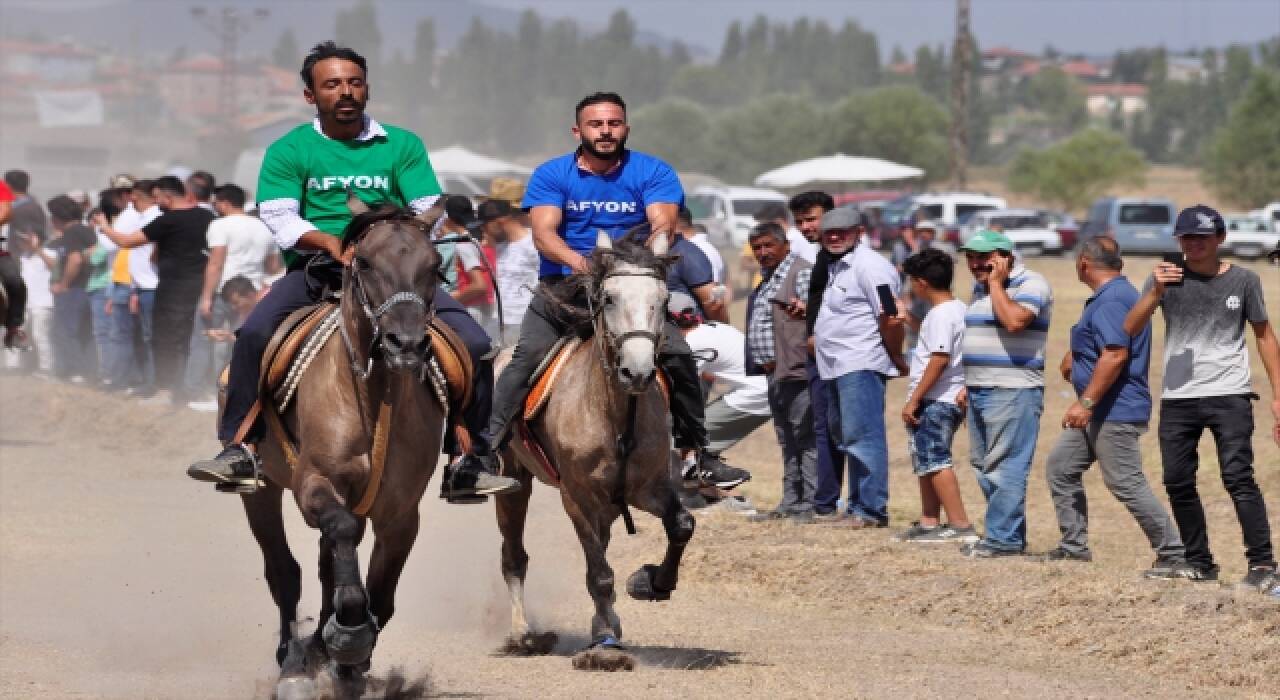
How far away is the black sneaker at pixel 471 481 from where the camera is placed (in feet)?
30.9

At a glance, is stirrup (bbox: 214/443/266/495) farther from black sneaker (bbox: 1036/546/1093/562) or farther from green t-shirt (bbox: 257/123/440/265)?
black sneaker (bbox: 1036/546/1093/562)

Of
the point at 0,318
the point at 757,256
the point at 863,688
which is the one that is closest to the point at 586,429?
the point at 863,688

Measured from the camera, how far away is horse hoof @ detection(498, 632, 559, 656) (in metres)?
10.8

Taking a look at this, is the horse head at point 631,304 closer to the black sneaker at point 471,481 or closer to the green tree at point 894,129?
the black sneaker at point 471,481

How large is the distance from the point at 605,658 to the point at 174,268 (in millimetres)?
12868

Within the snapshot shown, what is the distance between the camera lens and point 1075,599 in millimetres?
10953

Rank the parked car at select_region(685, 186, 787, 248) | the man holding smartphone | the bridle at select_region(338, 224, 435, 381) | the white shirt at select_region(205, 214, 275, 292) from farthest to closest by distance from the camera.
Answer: the parked car at select_region(685, 186, 787, 248) → the white shirt at select_region(205, 214, 275, 292) → the man holding smartphone → the bridle at select_region(338, 224, 435, 381)

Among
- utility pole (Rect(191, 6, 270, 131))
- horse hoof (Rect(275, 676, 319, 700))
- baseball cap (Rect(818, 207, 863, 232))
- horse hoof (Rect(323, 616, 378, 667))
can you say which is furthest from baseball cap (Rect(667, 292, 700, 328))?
utility pole (Rect(191, 6, 270, 131))

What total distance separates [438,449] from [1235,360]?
194 inches

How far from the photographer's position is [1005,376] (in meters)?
12.9

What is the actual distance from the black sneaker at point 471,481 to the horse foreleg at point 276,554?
3.31 ft

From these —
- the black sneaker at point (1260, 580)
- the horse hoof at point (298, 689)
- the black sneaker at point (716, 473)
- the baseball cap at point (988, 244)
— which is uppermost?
the baseball cap at point (988, 244)

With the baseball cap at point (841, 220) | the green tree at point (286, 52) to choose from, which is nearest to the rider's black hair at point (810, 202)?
the baseball cap at point (841, 220)

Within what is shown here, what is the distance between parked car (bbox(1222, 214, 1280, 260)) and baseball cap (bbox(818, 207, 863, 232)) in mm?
41398
